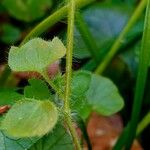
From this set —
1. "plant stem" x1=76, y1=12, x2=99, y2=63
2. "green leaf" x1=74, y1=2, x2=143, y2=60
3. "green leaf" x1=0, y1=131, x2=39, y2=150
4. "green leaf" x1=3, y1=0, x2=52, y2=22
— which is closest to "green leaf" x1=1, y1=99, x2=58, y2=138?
"green leaf" x1=0, y1=131, x2=39, y2=150

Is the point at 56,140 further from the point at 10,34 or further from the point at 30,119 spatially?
the point at 10,34

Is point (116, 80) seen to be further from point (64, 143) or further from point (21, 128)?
point (21, 128)

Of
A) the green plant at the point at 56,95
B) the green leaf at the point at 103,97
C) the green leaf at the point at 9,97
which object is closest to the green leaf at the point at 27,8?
the green plant at the point at 56,95

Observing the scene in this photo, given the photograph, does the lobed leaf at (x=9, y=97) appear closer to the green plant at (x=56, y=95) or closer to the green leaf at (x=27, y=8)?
→ the green plant at (x=56, y=95)

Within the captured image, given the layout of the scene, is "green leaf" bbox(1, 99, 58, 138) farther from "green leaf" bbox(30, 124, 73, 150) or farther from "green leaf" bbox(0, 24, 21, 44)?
"green leaf" bbox(0, 24, 21, 44)

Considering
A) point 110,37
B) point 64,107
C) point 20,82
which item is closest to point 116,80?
point 110,37

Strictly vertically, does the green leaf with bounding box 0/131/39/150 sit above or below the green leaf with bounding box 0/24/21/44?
above
